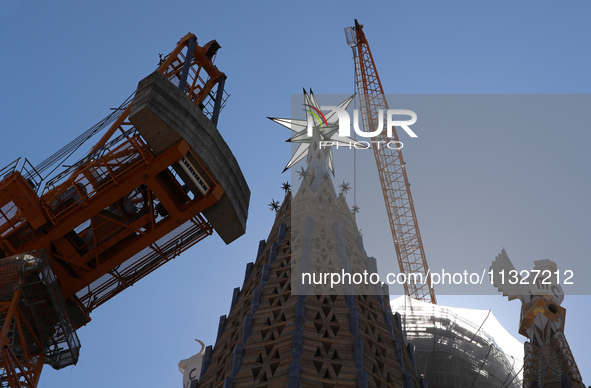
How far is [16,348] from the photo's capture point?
26.7 meters

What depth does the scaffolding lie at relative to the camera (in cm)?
3606

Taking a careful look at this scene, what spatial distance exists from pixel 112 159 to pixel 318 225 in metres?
7.69

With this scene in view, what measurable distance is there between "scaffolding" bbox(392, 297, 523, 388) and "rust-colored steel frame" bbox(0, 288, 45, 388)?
48.2 ft

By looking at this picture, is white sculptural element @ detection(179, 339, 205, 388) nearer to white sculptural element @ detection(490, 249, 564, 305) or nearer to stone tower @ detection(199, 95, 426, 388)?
stone tower @ detection(199, 95, 426, 388)

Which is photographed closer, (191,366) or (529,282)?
(529,282)

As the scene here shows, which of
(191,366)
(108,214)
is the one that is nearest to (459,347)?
(191,366)

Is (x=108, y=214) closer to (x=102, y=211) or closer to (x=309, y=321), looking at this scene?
(x=102, y=211)

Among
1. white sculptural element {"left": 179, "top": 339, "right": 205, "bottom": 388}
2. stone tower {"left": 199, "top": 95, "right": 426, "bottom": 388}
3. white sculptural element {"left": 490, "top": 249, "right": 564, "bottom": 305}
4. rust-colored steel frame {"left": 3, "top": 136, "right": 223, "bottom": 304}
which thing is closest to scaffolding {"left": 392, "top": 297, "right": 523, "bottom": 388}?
white sculptural element {"left": 490, "top": 249, "right": 564, "bottom": 305}

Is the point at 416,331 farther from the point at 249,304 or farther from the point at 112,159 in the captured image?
the point at 112,159

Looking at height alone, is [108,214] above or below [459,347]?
below

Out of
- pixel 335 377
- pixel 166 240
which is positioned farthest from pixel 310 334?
pixel 166 240

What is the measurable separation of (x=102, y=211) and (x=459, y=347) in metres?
16.3

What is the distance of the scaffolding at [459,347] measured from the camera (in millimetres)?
36062

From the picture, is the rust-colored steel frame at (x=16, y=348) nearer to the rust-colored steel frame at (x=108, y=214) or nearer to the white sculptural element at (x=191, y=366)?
the rust-colored steel frame at (x=108, y=214)
